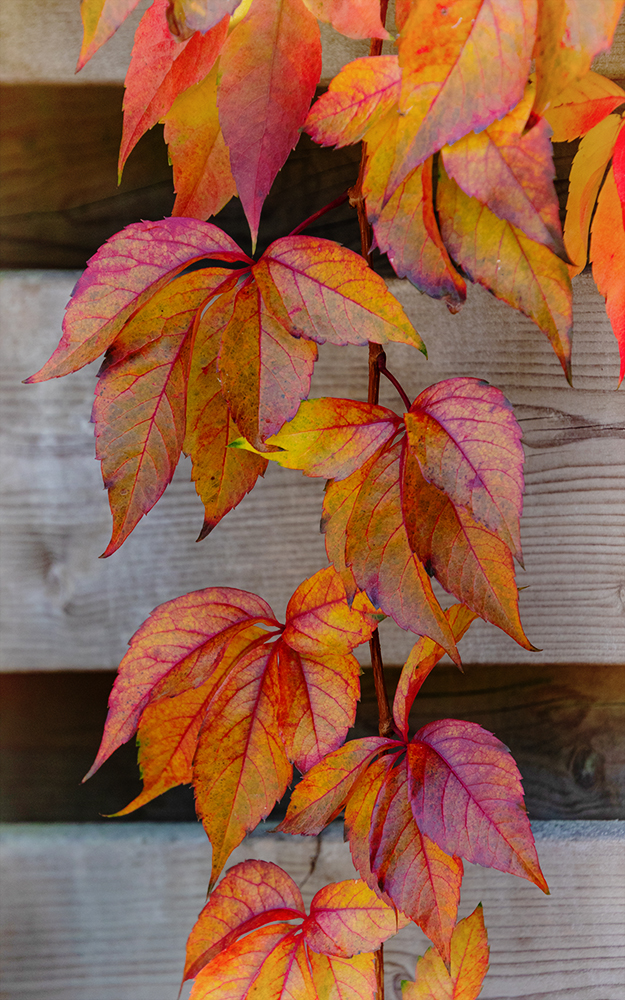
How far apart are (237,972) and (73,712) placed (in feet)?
0.87

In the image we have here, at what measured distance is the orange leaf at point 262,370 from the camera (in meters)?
0.28

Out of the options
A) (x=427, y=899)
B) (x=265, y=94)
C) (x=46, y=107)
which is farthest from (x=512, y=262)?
(x=46, y=107)

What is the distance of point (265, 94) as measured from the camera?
28 cm

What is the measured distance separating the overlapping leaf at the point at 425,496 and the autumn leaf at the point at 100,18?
18 centimetres

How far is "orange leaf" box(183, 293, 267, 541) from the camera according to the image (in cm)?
33

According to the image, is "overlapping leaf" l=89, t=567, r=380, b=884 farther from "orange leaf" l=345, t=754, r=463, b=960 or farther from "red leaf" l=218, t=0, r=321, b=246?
"red leaf" l=218, t=0, r=321, b=246

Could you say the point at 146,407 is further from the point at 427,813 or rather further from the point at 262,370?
the point at 427,813

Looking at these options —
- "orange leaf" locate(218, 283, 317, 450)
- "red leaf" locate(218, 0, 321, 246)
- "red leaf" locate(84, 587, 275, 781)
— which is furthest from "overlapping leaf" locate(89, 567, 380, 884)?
"red leaf" locate(218, 0, 321, 246)

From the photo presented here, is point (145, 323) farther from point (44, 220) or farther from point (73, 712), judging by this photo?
point (73, 712)

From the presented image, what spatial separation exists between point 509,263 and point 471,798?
0.86 ft

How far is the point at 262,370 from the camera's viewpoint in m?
0.28

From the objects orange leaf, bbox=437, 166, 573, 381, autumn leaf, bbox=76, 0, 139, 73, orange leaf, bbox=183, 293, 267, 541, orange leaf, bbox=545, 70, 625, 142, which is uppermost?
autumn leaf, bbox=76, 0, 139, 73

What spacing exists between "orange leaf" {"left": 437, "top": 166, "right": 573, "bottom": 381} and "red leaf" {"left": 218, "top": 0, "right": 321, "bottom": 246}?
78 mm

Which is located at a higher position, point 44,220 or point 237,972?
point 44,220
